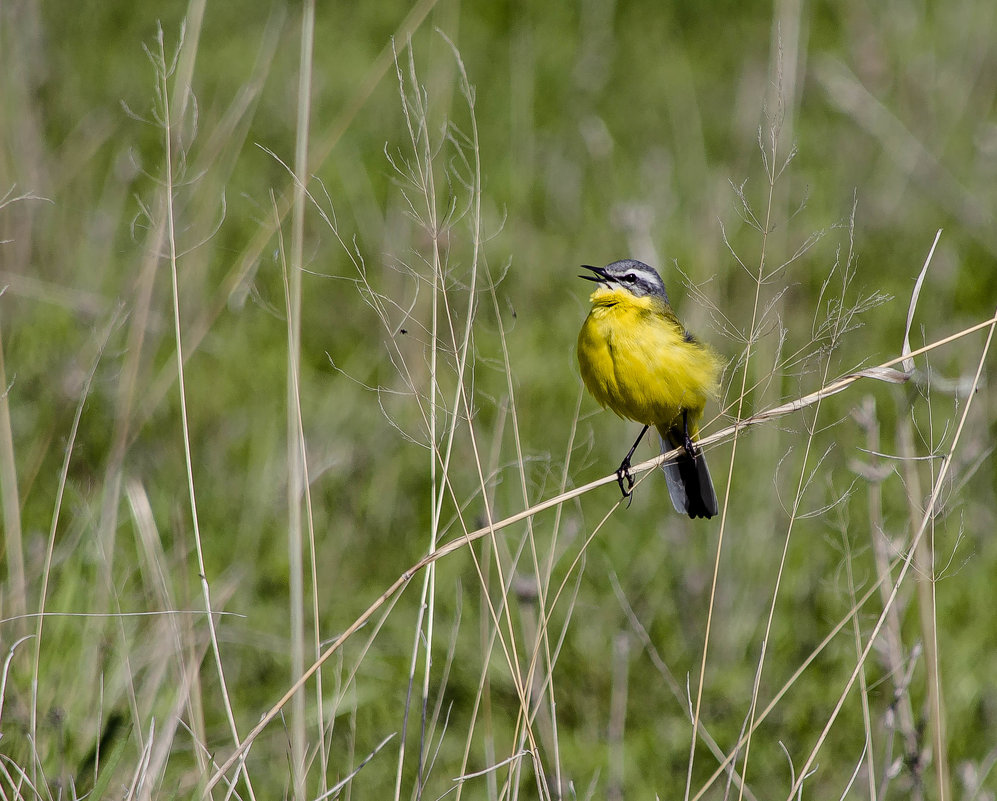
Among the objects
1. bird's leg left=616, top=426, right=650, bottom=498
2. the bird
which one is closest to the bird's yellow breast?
the bird

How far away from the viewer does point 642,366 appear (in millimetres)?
3342

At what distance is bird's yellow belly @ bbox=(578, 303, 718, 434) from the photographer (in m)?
3.34

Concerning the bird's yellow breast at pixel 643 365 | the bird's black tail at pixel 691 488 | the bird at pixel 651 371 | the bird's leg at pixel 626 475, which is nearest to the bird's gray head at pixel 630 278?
the bird at pixel 651 371

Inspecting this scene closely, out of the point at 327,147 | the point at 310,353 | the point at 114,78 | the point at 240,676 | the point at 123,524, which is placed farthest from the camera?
the point at 114,78

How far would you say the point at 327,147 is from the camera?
9.00 ft

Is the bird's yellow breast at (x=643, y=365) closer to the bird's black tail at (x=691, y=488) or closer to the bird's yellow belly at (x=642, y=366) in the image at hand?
the bird's yellow belly at (x=642, y=366)

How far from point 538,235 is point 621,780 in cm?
340

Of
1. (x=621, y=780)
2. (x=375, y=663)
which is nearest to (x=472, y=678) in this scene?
(x=375, y=663)

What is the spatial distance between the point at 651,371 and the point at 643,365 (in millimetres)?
30

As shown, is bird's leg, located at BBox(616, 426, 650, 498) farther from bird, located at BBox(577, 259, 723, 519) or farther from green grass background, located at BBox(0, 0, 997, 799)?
green grass background, located at BBox(0, 0, 997, 799)

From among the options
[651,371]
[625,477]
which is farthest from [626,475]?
[651,371]

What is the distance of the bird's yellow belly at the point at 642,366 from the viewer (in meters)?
3.34

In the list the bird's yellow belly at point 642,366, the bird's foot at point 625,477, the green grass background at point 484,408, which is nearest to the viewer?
the bird's foot at point 625,477

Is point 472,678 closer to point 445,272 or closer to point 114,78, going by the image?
point 445,272
